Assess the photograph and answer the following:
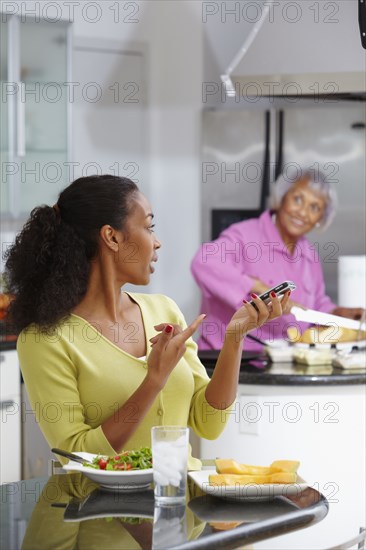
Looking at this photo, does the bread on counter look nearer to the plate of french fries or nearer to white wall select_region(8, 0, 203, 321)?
white wall select_region(8, 0, 203, 321)

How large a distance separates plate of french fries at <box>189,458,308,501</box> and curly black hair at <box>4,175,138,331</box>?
0.52m

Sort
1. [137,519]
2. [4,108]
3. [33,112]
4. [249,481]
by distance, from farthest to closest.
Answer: [33,112], [4,108], [249,481], [137,519]

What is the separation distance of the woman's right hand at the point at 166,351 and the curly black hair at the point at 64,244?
29 cm

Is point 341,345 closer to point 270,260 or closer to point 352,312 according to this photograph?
point 352,312

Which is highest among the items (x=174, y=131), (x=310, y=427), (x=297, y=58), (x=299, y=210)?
(x=297, y=58)

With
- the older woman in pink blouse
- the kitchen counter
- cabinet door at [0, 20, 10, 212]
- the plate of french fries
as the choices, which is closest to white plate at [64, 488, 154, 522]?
the kitchen counter

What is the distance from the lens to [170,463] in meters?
1.67

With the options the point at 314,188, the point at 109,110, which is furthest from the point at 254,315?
the point at 109,110

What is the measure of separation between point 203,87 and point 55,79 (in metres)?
0.86

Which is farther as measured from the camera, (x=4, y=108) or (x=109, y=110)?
(x=109, y=110)

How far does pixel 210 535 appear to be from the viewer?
60.9 inches

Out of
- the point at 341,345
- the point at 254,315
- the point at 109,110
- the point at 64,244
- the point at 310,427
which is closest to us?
the point at 254,315

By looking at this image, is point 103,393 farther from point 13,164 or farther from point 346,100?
point 346,100

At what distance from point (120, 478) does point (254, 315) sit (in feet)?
1.49
